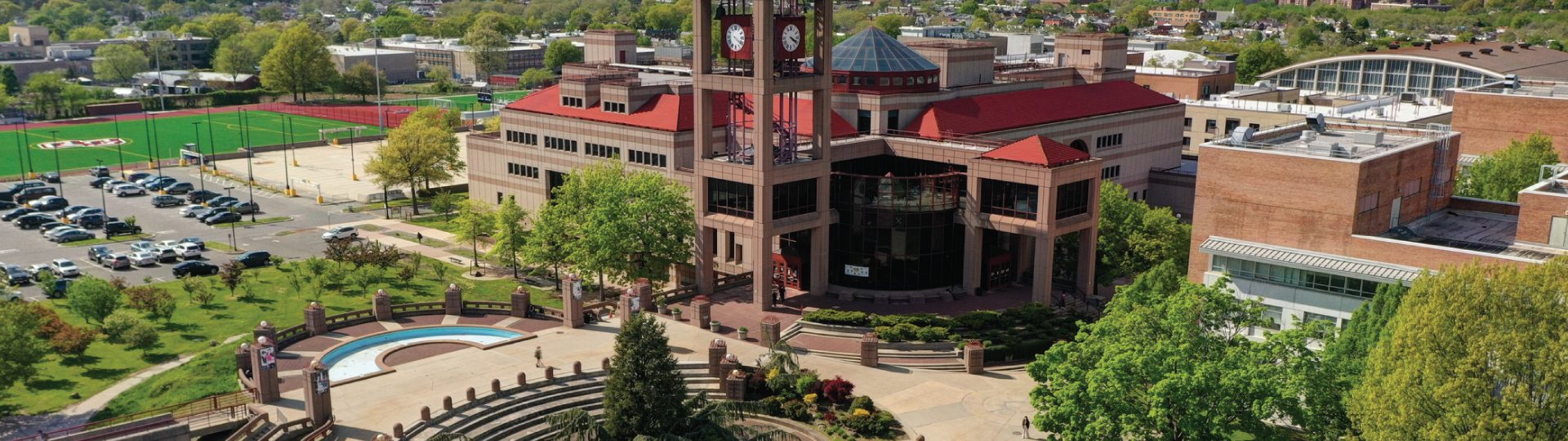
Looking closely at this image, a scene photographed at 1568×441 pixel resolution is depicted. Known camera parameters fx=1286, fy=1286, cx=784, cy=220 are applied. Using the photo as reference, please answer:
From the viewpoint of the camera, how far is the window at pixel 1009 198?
258ft

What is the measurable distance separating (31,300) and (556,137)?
35781 mm

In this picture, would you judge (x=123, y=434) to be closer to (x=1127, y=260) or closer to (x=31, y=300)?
(x=31, y=300)

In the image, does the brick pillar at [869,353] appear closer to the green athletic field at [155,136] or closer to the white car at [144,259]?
the white car at [144,259]

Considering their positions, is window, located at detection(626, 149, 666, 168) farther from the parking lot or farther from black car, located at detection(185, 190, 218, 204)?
black car, located at detection(185, 190, 218, 204)

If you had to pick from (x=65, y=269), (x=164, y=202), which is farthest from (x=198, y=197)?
(x=65, y=269)

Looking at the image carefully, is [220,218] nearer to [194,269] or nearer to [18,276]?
[194,269]

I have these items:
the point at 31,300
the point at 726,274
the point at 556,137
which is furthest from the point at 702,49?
the point at 31,300

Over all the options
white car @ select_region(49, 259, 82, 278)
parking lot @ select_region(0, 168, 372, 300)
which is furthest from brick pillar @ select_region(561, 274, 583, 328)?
white car @ select_region(49, 259, 82, 278)

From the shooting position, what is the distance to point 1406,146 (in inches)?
2601

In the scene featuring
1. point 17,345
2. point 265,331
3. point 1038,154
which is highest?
point 1038,154

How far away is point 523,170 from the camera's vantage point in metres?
100

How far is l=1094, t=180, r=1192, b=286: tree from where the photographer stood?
261ft

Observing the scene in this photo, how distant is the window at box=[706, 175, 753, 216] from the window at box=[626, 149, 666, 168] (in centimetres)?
1091

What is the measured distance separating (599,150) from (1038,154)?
33148mm
